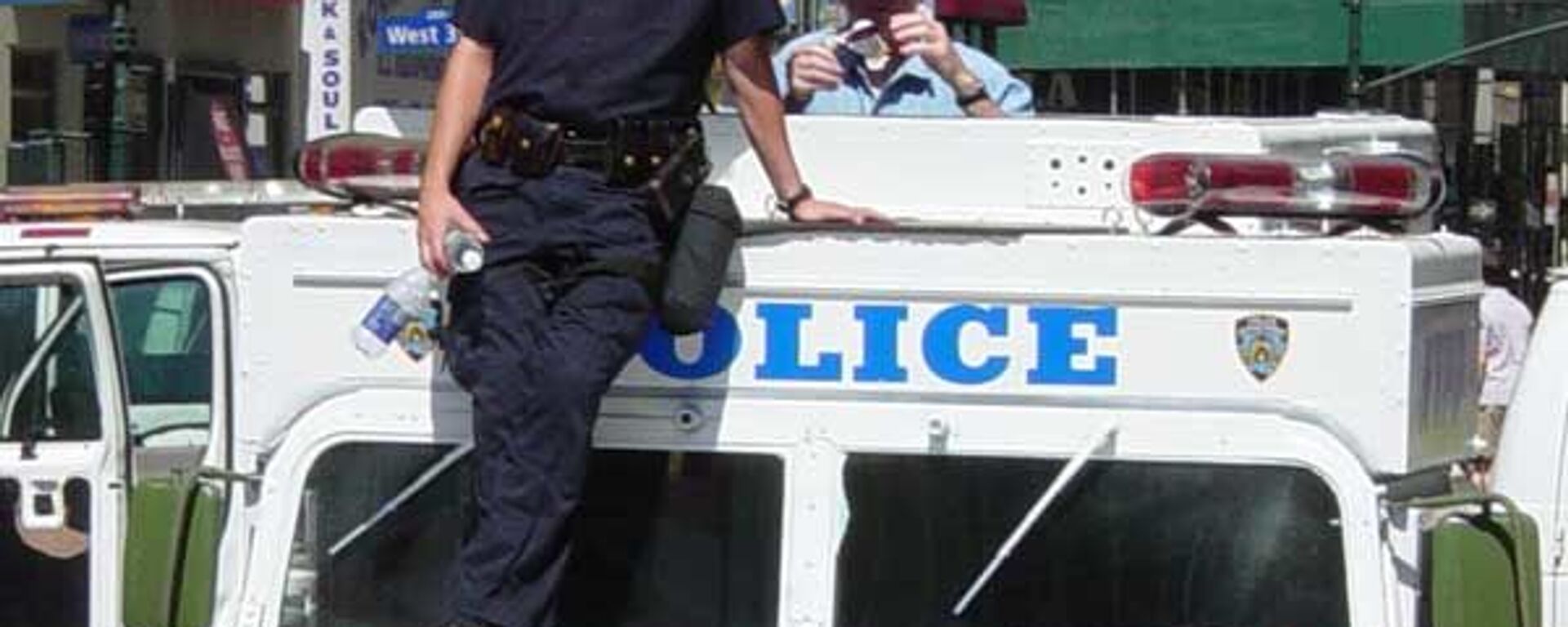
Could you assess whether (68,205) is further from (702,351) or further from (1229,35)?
(1229,35)

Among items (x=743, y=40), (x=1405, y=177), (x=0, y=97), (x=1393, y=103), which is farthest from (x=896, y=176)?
(x=0, y=97)

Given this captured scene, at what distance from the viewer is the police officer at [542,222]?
3.88m

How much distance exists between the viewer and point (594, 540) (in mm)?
4086

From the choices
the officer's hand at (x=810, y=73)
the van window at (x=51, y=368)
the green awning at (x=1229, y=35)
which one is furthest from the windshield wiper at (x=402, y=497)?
the green awning at (x=1229, y=35)

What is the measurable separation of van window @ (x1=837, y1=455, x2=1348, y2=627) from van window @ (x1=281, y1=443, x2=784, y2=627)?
0.16 metres

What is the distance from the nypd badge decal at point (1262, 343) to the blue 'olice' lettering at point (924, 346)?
175 millimetres

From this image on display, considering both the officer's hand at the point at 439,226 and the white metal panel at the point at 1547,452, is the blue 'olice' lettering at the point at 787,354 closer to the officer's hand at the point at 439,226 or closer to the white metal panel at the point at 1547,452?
the officer's hand at the point at 439,226

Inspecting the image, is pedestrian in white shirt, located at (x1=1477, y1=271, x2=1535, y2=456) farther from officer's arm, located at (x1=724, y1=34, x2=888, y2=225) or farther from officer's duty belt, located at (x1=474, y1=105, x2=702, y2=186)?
officer's duty belt, located at (x1=474, y1=105, x2=702, y2=186)

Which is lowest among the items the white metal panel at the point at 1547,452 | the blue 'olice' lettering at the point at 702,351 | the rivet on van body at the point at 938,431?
the white metal panel at the point at 1547,452

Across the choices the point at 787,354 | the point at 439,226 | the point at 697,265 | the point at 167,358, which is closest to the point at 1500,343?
the point at 167,358

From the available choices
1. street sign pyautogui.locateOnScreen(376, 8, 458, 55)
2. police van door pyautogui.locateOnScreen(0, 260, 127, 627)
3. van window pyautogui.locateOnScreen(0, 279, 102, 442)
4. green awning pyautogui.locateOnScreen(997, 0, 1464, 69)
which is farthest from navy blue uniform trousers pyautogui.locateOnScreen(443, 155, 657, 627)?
green awning pyautogui.locateOnScreen(997, 0, 1464, 69)

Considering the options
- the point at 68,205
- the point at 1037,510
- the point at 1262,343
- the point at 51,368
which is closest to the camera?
the point at 1262,343

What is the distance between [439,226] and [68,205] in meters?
4.96

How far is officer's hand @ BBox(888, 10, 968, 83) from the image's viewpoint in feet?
Result: 17.7
